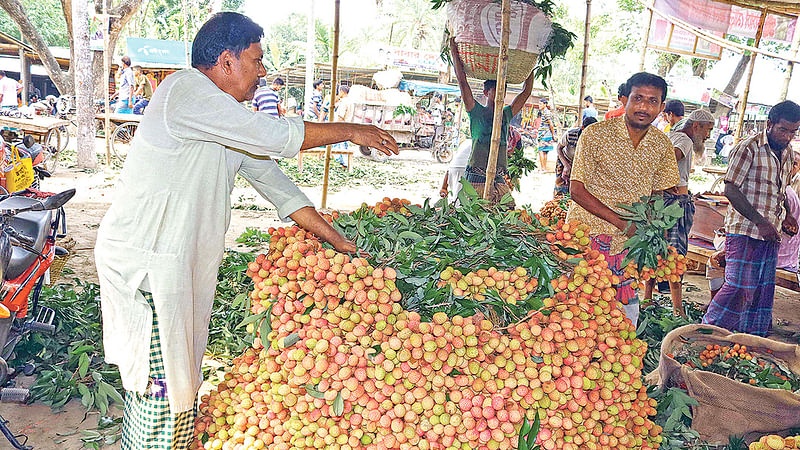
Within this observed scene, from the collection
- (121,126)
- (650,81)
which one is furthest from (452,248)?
(121,126)

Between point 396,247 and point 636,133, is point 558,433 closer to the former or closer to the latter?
point 396,247

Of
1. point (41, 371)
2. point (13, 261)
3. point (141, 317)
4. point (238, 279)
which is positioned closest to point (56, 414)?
point (41, 371)

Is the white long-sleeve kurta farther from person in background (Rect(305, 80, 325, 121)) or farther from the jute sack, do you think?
person in background (Rect(305, 80, 325, 121))

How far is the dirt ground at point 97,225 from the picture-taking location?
2.57 meters

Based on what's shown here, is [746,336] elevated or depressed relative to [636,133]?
depressed

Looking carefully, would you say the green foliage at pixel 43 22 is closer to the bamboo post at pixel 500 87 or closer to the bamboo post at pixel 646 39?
the bamboo post at pixel 646 39

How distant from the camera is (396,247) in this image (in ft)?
6.35

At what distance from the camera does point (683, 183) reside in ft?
13.8

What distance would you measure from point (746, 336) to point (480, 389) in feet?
6.64

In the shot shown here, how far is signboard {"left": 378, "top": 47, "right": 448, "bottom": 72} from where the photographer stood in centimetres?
1908

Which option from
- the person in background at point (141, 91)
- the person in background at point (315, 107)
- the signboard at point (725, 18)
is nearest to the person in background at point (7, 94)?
the person in background at point (141, 91)

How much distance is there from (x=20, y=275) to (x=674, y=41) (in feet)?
23.2

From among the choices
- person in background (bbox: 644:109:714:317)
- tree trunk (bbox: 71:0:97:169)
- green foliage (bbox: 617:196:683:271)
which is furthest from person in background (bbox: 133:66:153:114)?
green foliage (bbox: 617:196:683:271)

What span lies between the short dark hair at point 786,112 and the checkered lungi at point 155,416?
3.63 m
